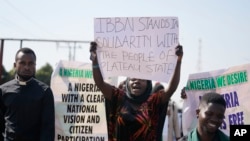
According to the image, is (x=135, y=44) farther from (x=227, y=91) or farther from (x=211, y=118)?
(x=227, y=91)

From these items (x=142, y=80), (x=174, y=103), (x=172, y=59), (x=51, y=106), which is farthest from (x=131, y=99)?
(x=174, y=103)

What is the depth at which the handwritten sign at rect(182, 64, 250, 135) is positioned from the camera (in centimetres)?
475

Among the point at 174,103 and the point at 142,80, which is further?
the point at 174,103

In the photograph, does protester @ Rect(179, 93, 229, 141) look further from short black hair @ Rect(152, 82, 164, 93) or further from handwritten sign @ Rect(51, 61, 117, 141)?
handwritten sign @ Rect(51, 61, 117, 141)

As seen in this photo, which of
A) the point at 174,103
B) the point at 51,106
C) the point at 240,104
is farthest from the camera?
the point at 174,103

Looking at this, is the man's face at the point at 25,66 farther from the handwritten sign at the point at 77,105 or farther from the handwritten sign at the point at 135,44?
the handwritten sign at the point at 77,105

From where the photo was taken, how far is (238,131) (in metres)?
3.57

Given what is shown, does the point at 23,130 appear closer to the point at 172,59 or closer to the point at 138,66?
the point at 138,66

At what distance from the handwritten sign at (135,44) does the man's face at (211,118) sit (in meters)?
0.74

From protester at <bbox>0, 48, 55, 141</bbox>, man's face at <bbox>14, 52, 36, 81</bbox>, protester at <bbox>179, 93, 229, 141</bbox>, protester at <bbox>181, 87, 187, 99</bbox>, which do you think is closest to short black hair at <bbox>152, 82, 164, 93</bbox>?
protester at <bbox>181, 87, 187, 99</bbox>

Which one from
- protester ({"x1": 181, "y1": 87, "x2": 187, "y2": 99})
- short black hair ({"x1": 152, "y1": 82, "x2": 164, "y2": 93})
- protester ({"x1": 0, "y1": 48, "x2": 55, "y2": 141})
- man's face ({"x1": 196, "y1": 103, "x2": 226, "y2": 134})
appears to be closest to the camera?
man's face ({"x1": 196, "y1": 103, "x2": 226, "y2": 134})

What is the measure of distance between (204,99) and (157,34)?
936mm

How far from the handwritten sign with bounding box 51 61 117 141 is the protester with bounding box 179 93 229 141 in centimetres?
242

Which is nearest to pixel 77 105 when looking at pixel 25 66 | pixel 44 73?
pixel 25 66
